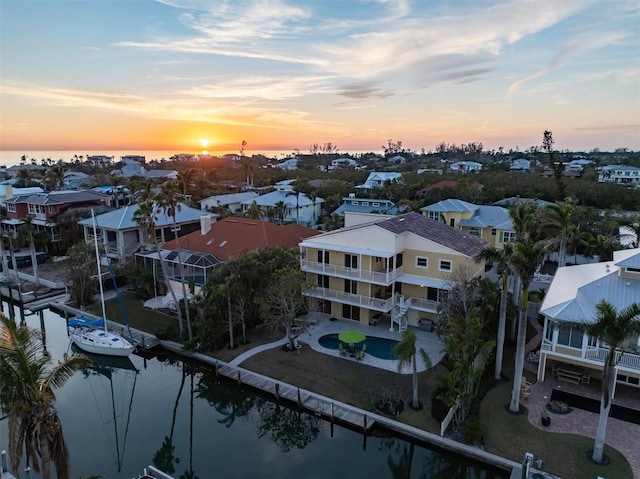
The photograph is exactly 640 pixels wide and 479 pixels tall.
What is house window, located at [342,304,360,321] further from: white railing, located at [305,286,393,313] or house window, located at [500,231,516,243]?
house window, located at [500,231,516,243]

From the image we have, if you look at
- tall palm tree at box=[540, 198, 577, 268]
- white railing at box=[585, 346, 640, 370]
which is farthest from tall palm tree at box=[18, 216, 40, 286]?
white railing at box=[585, 346, 640, 370]

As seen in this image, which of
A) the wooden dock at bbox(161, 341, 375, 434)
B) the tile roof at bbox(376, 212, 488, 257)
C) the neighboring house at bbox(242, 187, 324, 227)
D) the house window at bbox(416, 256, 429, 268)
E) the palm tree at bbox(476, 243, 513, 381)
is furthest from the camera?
the neighboring house at bbox(242, 187, 324, 227)

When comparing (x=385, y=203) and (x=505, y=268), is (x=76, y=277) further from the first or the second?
(x=385, y=203)

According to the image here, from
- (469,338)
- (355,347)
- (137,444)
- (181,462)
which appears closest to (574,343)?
(469,338)

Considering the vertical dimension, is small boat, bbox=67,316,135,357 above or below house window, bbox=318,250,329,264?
below

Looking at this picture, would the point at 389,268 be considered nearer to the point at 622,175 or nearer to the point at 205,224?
the point at 205,224

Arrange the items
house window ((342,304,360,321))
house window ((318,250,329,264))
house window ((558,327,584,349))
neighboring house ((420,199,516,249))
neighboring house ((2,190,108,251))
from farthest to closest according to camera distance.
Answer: neighboring house ((2,190,108,251)) → neighboring house ((420,199,516,249)) → house window ((318,250,329,264)) → house window ((342,304,360,321)) → house window ((558,327,584,349))
